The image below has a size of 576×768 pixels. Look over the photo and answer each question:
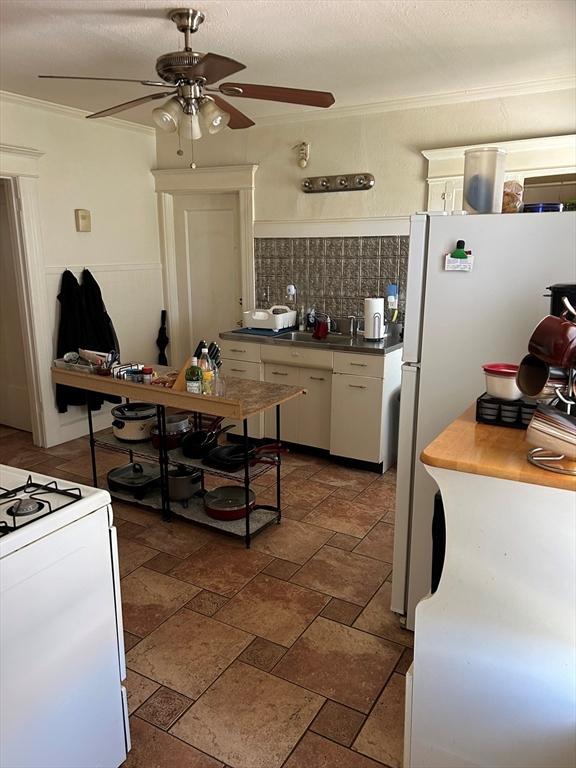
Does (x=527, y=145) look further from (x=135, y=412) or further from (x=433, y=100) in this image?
(x=135, y=412)

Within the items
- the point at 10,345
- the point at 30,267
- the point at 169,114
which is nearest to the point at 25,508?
the point at 169,114

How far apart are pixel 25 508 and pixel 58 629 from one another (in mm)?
329

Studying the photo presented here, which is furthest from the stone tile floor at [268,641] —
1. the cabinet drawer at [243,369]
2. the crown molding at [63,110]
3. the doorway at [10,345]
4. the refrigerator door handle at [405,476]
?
the crown molding at [63,110]

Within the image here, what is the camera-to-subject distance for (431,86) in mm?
3768

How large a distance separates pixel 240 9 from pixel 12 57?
1.52 meters

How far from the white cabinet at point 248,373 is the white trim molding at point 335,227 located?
1042mm

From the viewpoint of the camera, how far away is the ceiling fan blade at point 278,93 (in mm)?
2508

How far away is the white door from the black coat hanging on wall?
0.93 metres

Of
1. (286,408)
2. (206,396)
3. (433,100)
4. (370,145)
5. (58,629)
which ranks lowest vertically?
(286,408)

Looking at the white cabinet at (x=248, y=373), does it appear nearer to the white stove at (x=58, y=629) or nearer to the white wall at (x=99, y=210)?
the white wall at (x=99, y=210)

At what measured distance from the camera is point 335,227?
4.56 m

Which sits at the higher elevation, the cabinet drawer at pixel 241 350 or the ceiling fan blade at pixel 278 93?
the ceiling fan blade at pixel 278 93

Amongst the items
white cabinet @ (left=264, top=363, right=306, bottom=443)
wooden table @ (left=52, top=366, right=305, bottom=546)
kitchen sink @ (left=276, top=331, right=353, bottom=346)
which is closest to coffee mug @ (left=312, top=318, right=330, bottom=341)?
kitchen sink @ (left=276, top=331, right=353, bottom=346)

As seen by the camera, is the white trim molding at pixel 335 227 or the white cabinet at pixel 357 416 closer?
the white cabinet at pixel 357 416
